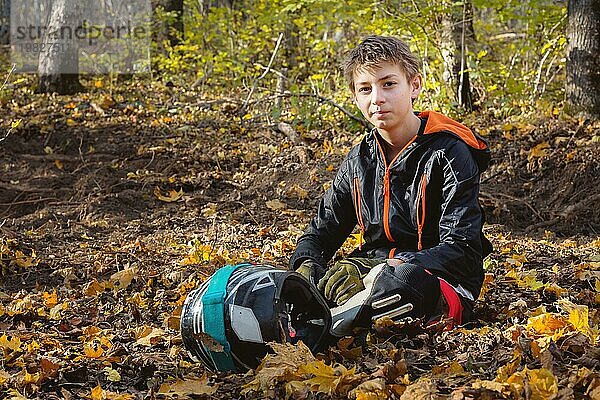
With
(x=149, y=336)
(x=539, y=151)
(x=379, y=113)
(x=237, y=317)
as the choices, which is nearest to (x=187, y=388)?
(x=237, y=317)

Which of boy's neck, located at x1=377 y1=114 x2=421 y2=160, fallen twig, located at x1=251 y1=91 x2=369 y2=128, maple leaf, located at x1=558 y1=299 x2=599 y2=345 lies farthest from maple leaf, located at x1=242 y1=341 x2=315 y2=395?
fallen twig, located at x1=251 y1=91 x2=369 y2=128

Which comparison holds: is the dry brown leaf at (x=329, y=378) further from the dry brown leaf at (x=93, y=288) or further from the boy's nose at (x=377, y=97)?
the dry brown leaf at (x=93, y=288)

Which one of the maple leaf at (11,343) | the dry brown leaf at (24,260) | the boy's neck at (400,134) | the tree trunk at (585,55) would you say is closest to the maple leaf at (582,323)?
the boy's neck at (400,134)

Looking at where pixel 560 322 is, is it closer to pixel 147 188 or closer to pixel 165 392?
pixel 165 392

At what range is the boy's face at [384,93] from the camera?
3508 millimetres

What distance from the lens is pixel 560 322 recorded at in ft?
9.65

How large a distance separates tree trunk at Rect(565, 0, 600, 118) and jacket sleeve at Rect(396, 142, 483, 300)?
16.0ft

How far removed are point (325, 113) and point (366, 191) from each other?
5596mm

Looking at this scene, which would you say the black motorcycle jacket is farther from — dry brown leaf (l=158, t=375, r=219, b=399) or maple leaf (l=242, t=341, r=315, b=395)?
dry brown leaf (l=158, t=375, r=219, b=399)

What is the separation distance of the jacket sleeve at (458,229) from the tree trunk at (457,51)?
18.4 feet

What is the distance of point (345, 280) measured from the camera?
3.26m

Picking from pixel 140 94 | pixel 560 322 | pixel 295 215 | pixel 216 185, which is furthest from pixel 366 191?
pixel 140 94

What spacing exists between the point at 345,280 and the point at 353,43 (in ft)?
30.7

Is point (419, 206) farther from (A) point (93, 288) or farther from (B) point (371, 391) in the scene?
(A) point (93, 288)
